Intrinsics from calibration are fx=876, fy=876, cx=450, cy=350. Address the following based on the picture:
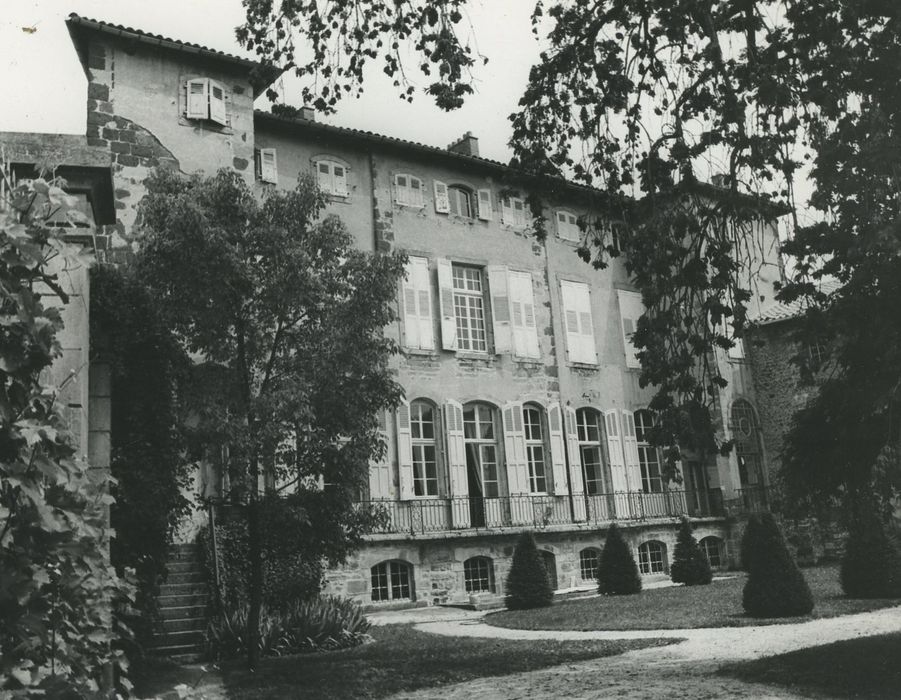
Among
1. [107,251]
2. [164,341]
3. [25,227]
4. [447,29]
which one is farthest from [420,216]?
[25,227]

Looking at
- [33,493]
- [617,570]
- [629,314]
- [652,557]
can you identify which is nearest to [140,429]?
[33,493]

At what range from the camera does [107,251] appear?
13.2m

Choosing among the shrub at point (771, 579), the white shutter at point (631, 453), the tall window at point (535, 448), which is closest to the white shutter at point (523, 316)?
the tall window at point (535, 448)

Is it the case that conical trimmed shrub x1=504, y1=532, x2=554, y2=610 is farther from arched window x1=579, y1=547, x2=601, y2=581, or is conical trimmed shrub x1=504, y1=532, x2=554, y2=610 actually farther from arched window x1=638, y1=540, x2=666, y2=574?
arched window x1=638, y1=540, x2=666, y2=574

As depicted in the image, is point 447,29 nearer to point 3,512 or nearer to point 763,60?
point 763,60

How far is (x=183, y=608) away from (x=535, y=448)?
35.7 feet

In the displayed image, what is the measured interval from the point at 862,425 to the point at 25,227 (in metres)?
6.63

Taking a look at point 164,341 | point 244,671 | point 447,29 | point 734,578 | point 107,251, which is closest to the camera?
point 447,29

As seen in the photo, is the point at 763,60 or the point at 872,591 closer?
the point at 763,60

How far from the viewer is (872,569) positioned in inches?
534

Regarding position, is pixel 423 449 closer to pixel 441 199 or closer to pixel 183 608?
pixel 441 199

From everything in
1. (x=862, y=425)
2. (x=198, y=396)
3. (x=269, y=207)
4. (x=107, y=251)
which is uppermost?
(x=107, y=251)

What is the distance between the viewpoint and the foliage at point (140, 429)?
7.98 meters

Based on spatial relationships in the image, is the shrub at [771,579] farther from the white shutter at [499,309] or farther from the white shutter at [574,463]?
the white shutter at [499,309]
